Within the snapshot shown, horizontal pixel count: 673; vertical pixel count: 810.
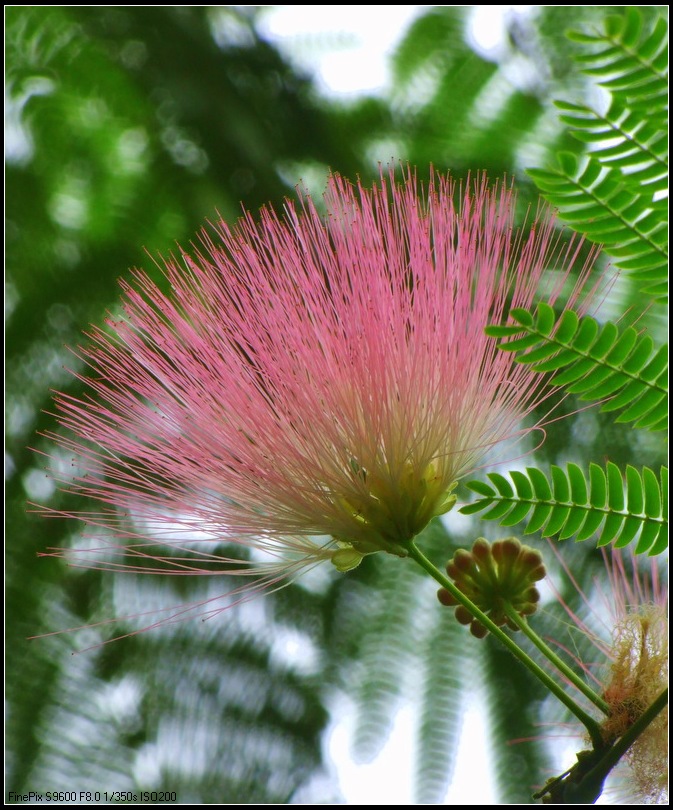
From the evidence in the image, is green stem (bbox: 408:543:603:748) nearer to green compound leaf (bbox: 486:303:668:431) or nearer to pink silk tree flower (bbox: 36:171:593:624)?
pink silk tree flower (bbox: 36:171:593:624)

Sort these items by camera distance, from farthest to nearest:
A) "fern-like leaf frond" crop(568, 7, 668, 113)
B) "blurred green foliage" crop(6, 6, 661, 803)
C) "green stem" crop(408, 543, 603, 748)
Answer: "blurred green foliage" crop(6, 6, 661, 803), "green stem" crop(408, 543, 603, 748), "fern-like leaf frond" crop(568, 7, 668, 113)

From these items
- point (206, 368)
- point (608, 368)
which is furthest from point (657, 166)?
point (206, 368)

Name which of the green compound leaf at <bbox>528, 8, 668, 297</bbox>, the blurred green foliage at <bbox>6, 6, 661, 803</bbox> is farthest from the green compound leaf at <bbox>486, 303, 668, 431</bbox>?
the blurred green foliage at <bbox>6, 6, 661, 803</bbox>

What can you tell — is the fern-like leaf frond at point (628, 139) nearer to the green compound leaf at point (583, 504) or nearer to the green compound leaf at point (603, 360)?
the green compound leaf at point (603, 360)

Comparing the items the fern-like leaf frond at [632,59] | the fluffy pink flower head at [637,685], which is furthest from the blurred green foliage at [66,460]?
the fern-like leaf frond at [632,59]

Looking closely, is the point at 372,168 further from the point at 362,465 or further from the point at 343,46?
the point at 362,465

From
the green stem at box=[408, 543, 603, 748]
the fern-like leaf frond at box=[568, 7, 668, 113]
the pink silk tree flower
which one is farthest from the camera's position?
the pink silk tree flower

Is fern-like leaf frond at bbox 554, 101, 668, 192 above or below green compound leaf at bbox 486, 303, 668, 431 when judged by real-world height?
above

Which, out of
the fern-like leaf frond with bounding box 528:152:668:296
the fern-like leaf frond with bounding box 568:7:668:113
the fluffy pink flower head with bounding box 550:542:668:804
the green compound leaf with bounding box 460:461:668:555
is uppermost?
the fern-like leaf frond with bounding box 568:7:668:113
